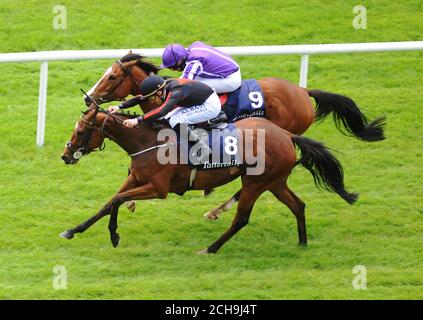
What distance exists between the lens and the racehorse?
30.6 feet

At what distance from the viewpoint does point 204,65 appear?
9164 mm

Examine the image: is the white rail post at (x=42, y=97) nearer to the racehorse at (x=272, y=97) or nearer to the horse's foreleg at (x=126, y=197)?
the racehorse at (x=272, y=97)

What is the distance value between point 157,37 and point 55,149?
2.51 m

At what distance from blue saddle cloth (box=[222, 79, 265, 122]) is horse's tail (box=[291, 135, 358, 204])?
612 mm

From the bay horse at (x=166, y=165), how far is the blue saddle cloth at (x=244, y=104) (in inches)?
19.3

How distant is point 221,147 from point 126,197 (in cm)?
84

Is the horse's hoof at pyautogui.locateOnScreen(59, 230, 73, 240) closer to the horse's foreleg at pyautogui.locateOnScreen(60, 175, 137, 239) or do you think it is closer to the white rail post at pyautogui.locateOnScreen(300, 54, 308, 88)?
the horse's foreleg at pyautogui.locateOnScreen(60, 175, 137, 239)

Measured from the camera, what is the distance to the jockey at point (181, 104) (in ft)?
28.1

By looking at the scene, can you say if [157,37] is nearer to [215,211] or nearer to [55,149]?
[55,149]

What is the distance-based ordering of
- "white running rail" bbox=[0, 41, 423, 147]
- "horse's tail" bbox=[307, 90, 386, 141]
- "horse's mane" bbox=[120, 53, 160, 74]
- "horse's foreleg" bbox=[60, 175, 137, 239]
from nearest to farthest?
"horse's foreleg" bbox=[60, 175, 137, 239] → "horse's mane" bbox=[120, 53, 160, 74] → "horse's tail" bbox=[307, 90, 386, 141] → "white running rail" bbox=[0, 41, 423, 147]

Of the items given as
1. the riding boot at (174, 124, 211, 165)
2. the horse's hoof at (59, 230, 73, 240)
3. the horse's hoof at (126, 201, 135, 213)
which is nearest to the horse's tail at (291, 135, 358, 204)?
the riding boot at (174, 124, 211, 165)

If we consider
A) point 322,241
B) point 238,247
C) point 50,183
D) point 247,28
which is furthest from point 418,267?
point 247,28

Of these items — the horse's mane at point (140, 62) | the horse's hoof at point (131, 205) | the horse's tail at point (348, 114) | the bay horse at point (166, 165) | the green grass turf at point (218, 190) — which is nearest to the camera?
the green grass turf at point (218, 190)

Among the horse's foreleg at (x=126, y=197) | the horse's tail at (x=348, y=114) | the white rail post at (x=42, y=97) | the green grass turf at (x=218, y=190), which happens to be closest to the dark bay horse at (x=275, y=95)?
the horse's tail at (x=348, y=114)
